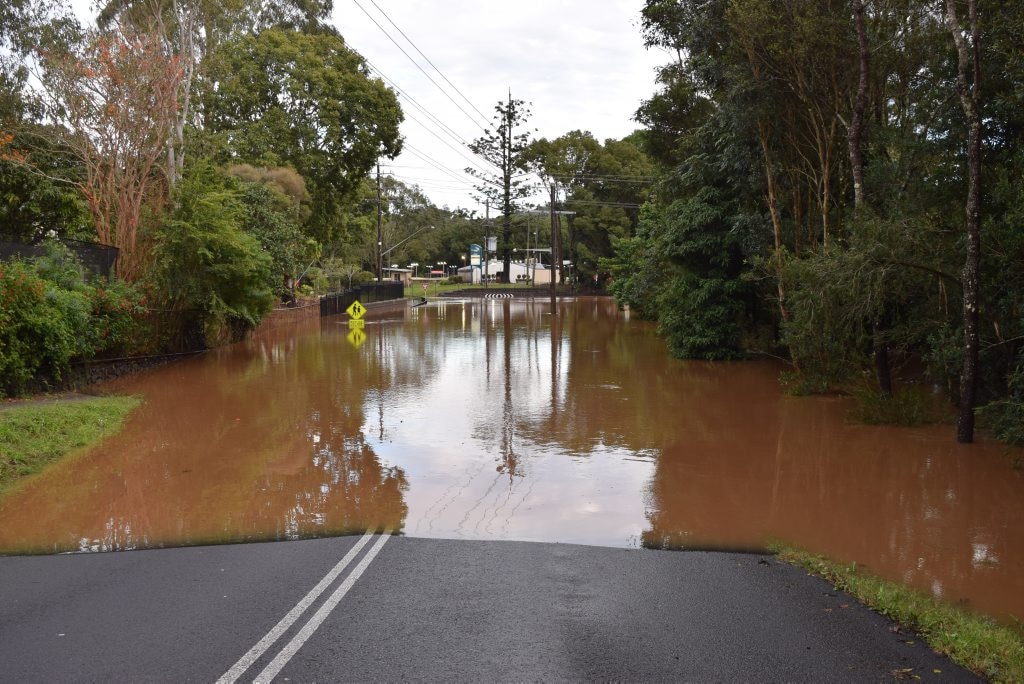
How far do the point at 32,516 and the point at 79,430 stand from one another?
4.46 metres

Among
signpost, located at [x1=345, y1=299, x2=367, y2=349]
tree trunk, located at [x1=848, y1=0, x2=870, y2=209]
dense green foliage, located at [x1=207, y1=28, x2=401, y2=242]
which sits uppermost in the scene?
dense green foliage, located at [x1=207, y1=28, x2=401, y2=242]

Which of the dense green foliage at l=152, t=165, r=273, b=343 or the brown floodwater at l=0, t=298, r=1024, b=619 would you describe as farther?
the dense green foliage at l=152, t=165, r=273, b=343

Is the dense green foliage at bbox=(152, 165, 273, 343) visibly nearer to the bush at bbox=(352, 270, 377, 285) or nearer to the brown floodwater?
the brown floodwater

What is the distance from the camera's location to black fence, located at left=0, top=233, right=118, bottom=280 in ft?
55.9

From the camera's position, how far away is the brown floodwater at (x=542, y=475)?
8.54 meters

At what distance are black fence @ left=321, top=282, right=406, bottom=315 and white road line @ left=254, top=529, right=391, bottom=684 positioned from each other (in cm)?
4076

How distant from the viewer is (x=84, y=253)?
20.1m

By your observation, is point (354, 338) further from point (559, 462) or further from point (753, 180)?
point (559, 462)

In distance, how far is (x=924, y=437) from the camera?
13.8m

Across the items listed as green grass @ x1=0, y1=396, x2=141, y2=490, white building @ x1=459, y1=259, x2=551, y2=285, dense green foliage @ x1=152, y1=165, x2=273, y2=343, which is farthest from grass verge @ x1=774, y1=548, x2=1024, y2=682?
white building @ x1=459, y1=259, x2=551, y2=285

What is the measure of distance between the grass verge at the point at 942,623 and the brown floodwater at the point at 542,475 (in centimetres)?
49

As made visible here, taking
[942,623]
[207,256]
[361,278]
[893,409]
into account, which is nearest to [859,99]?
[893,409]

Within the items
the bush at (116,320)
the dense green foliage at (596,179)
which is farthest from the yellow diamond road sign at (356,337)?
the dense green foliage at (596,179)

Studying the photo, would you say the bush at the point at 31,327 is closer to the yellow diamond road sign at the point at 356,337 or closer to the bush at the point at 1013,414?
the yellow diamond road sign at the point at 356,337
